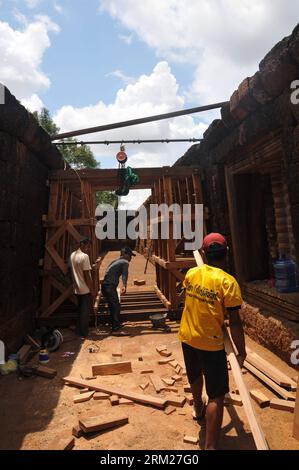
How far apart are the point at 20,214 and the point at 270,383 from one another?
16.1 feet

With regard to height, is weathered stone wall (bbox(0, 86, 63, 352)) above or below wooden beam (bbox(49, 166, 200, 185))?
below

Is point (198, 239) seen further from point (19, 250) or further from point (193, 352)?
point (193, 352)

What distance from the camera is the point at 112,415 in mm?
3518

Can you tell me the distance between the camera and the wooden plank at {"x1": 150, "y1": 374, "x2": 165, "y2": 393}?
425cm

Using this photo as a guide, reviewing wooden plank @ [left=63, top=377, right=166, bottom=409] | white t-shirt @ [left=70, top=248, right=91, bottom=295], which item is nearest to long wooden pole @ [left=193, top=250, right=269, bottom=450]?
wooden plank @ [left=63, top=377, right=166, bottom=409]

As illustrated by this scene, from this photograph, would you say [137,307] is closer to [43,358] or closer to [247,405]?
[43,358]

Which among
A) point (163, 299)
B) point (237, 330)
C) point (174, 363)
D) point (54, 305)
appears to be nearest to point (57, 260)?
point (54, 305)

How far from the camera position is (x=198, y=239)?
788 centimetres

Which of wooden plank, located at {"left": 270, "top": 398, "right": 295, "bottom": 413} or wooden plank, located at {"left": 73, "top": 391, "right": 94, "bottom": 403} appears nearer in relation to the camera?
wooden plank, located at {"left": 270, "top": 398, "right": 295, "bottom": 413}

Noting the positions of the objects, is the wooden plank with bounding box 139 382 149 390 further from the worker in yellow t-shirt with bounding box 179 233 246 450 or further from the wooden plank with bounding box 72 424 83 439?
the worker in yellow t-shirt with bounding box 179 233 246 450

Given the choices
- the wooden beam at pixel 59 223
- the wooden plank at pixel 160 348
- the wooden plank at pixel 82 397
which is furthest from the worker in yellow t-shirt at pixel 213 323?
the wooden beam at pixel 59 223

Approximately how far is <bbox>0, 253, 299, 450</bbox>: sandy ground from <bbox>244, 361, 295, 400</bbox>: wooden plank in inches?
3.2
